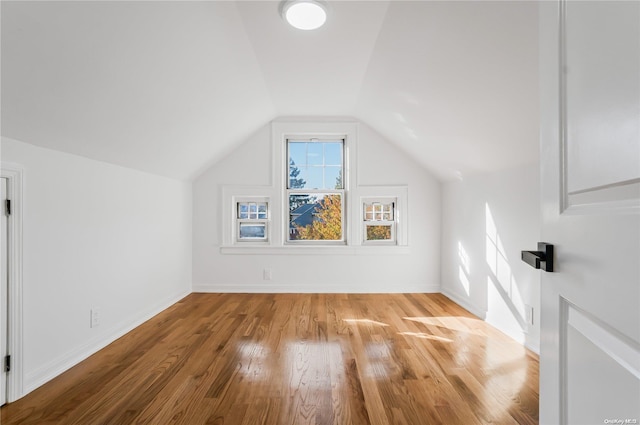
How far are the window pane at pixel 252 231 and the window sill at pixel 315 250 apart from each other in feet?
0.75

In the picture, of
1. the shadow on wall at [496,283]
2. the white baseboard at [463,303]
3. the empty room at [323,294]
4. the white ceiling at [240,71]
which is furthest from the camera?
the white baseboard at [463,303]

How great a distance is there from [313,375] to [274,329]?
3.03ft

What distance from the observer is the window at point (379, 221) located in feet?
14.4

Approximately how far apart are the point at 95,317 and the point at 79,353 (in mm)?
265

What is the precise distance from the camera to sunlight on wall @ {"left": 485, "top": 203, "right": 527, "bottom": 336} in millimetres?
2645

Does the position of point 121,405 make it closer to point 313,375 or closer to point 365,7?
point 313,375

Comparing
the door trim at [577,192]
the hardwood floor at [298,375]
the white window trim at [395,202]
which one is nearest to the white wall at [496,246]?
the hardwood floor at [298,375]

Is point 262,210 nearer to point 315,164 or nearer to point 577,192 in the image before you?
point 315,164

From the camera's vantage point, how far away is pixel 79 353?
2283 mm

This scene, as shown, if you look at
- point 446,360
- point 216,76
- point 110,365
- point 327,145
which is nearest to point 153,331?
point 110,365

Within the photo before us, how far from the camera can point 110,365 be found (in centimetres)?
223

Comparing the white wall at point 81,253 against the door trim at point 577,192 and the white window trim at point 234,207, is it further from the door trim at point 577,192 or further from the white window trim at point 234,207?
the door trim at point 577,192

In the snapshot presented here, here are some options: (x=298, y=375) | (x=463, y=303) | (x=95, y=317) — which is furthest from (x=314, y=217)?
(x=95, y=317)

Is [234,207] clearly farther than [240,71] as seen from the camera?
Yes
